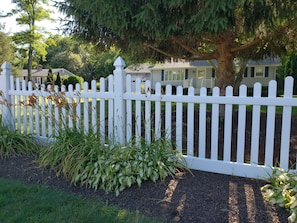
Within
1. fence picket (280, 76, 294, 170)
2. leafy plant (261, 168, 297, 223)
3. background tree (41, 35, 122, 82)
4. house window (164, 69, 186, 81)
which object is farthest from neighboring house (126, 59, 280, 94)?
leafy plant (261, 168, 297, 223)

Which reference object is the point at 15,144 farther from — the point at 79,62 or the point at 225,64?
the point at 79,62

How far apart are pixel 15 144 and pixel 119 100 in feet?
6.43

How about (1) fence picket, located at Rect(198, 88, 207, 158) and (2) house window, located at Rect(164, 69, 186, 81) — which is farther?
(2) house window, located at Rect(164, 69, 186, 81)

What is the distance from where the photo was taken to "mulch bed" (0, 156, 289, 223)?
262cm

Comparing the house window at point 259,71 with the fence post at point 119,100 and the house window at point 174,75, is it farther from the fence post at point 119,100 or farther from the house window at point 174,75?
the fence post at point 119,100

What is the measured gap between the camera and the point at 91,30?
509 cm

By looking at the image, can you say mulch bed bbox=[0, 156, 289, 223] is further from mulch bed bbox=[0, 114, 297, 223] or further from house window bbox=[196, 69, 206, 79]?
Answer: house window bbox=[196, 69, 206, 79]

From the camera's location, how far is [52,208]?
2793 mm

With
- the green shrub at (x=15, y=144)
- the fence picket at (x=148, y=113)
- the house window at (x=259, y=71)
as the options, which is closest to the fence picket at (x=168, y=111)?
the fence picket at (x=148, y=113)

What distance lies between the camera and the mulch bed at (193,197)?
2615mm

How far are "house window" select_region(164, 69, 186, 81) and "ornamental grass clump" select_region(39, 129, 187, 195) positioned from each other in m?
24.3

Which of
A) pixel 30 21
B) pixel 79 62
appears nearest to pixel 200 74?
pixel 30 21

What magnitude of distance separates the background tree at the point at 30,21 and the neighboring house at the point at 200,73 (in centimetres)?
1155

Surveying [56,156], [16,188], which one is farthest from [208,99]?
[16,188]
